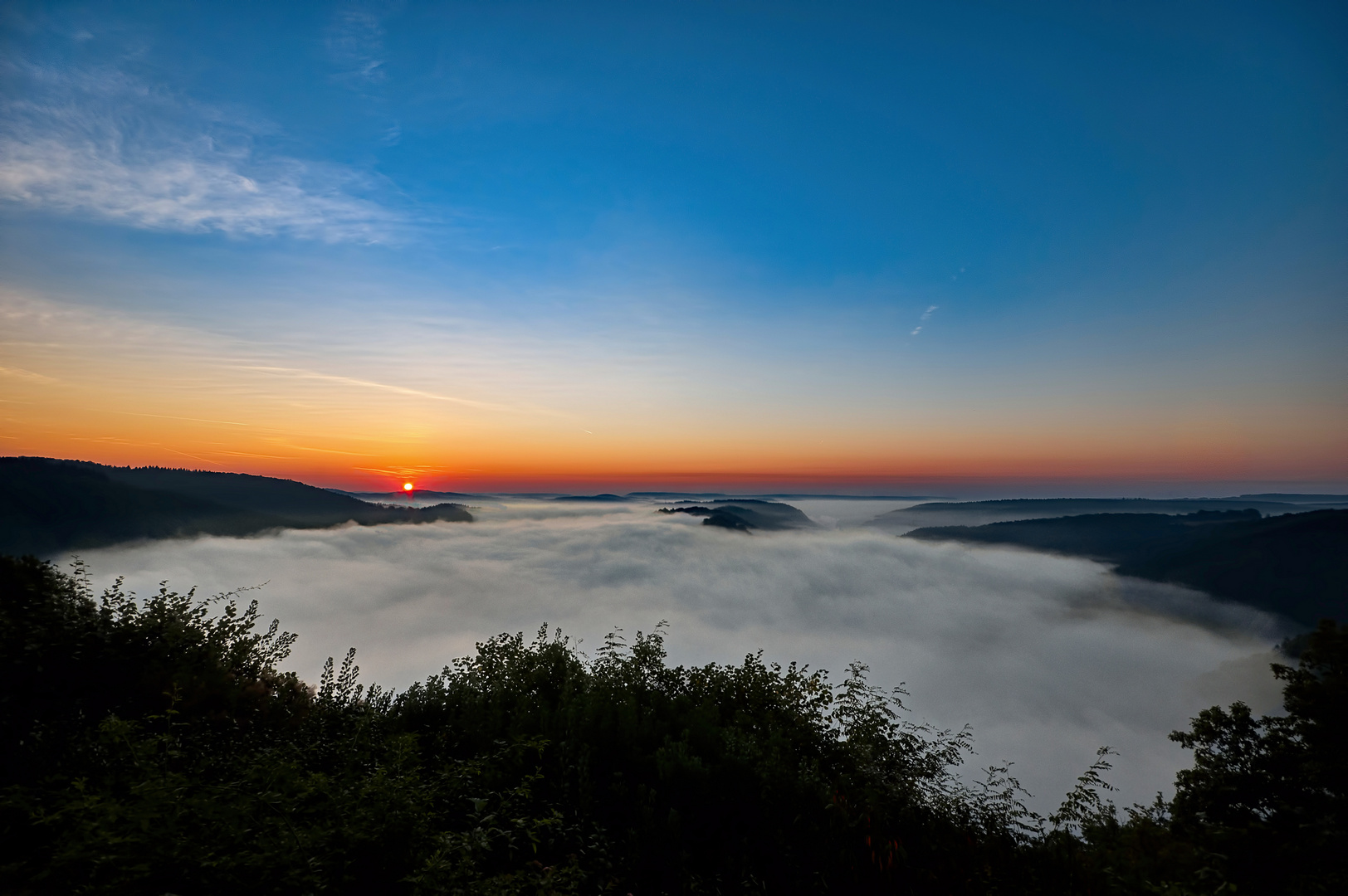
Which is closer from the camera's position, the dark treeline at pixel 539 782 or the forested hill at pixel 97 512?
the dark treeline at pixel 539 782

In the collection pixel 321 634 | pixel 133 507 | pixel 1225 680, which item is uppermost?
pixel 133 507

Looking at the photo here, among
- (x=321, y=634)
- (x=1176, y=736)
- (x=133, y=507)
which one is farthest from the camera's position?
(x=133, y=507)

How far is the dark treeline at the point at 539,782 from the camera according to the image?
5.44 m

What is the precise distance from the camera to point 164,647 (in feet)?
36.2

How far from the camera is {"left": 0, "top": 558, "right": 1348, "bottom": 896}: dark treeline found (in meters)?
5.44

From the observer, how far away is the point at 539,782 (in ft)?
30.2

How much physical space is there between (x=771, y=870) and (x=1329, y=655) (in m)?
14.1

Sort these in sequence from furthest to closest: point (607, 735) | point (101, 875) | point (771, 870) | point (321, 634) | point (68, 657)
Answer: point (321, 634) < point (607, 735) < point (68, 657) < point (771, 870) < point (101, 875)

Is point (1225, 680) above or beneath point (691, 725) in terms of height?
beneath

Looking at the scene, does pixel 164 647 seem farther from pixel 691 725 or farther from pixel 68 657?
pixel 691 725

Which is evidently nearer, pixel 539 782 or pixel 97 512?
pixel 539 782

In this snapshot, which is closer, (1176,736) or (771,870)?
(771,870)

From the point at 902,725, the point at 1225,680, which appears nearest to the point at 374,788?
the point at 902,725

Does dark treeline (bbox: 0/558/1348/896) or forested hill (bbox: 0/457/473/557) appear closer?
dark treeline (bbox: 0/558/1348/896)
